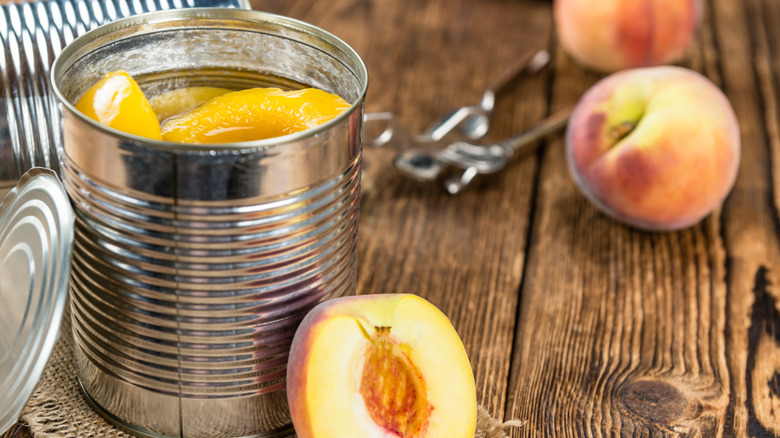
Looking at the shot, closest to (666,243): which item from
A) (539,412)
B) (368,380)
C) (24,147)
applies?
(539,412)

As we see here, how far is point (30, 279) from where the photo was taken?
1.69ft

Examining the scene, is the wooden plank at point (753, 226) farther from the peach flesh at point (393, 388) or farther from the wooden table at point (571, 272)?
the peach flesh at point (393, 388)

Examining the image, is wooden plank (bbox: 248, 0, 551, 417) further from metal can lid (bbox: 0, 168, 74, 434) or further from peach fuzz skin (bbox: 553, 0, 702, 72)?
metal can lid (bbox: 0, 168, 74, 434)

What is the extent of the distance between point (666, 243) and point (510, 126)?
25 cm

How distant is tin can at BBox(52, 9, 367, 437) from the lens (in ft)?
1.54

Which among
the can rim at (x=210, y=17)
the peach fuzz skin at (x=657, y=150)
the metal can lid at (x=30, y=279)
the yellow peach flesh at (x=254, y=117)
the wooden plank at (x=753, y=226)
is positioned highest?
the can rim at (x=210, y=17)

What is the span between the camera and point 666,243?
833 mm

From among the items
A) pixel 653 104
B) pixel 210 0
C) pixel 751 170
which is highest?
pixel 210 0

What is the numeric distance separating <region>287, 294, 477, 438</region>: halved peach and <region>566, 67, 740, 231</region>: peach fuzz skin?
1.15ft

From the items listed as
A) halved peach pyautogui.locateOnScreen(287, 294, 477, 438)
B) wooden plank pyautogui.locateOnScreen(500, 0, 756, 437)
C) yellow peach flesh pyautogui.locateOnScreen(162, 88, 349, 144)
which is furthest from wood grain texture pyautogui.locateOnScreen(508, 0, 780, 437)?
yellow peach flesh pyautogui.locateOnScreen(162, 88, 349, 144)

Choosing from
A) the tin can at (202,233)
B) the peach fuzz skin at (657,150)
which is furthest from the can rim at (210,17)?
A: the peach fuzz skin at (657,150)

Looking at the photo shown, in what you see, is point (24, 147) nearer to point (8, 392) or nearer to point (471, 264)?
point (8, 392)

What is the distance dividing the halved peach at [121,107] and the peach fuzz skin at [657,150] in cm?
46

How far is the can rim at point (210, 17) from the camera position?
45 centimetres
